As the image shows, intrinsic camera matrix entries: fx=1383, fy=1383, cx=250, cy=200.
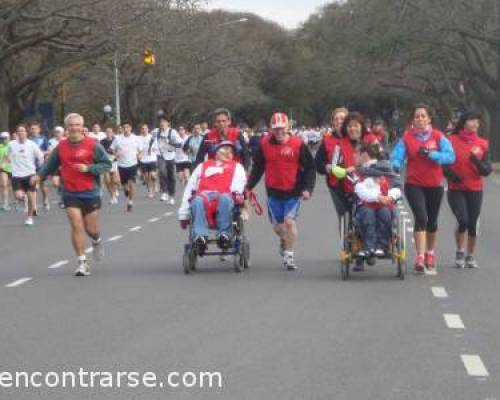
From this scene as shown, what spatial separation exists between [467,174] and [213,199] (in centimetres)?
283

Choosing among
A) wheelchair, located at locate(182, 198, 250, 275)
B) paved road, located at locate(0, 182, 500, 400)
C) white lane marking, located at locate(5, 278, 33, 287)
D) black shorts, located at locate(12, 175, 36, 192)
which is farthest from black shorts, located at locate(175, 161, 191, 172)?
white lane marking, located at locate(5, 278, 33, 287)

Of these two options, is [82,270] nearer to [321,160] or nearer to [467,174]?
[321,160]

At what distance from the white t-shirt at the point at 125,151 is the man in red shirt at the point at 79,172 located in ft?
47.1

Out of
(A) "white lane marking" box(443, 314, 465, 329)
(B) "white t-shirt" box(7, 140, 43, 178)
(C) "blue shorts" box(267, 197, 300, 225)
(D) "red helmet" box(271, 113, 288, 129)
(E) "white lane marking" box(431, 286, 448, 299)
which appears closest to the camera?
(A) "white lane marking" box(443, 314, 465, 329)

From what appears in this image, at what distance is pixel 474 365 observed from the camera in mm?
9023

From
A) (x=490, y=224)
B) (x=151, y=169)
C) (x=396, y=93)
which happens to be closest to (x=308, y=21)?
(x=396, y=93)

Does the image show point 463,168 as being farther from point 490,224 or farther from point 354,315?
point 490,224

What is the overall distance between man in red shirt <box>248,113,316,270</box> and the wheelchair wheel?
35.1 inches

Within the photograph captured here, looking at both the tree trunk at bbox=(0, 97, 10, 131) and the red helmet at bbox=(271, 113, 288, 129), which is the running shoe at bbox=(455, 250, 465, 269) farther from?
the tree trunk at bbox=(0, 97, 10, 131)

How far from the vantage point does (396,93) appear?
101m

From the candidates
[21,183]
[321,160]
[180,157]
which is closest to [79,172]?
[321,160]

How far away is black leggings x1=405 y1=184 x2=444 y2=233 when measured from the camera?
14750 millimetres

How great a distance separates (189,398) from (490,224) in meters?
15.9

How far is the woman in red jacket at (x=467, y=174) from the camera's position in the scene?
15.2 meters
